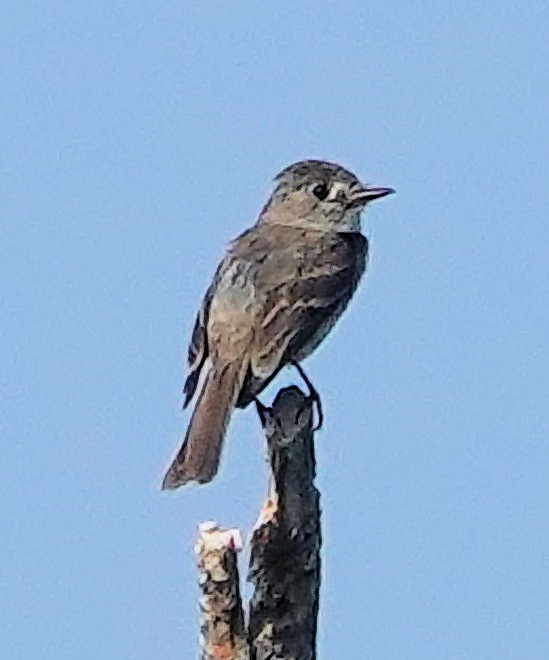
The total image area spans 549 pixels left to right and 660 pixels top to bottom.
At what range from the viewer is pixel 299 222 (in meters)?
10.7

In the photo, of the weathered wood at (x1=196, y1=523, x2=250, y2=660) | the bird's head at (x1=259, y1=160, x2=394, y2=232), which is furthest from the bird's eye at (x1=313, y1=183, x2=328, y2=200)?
the weathered wood at (x1=196, y1=523, x2=250, y2=660)

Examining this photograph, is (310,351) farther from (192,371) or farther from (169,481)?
(169,481)

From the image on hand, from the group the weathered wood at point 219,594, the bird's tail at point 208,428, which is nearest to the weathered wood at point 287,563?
the weathered wood at point 219,594

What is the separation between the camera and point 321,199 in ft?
35.4

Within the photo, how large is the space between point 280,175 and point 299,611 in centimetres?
463

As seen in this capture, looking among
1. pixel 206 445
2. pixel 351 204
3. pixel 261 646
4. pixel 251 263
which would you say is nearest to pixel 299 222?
pixel 351 204

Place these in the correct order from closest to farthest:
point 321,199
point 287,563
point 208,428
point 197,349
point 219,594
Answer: point 219,594
point 287,563
point 208,428
point 197,349
point 321,199

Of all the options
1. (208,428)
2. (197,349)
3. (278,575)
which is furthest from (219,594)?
(197,349)

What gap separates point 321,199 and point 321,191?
5 cm

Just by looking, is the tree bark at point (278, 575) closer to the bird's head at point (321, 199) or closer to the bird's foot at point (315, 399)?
the bird's foot at point (315, 399)

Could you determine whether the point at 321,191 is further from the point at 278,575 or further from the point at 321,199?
the point at 278,575

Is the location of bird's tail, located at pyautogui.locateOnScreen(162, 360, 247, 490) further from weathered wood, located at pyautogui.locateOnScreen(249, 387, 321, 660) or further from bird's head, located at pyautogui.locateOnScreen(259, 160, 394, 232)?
Result: bird's head, located at pyautogui.locateOnScreen(259, 160, 394, 232)

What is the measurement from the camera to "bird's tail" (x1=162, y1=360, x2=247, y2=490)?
8.08 m

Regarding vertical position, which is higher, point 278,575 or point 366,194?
point 366,194
